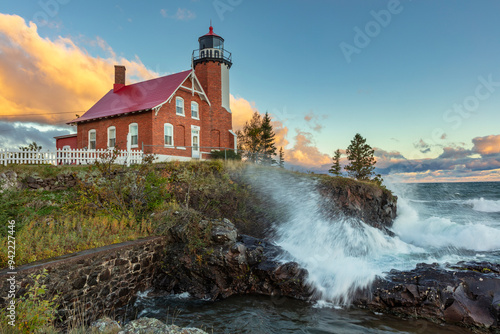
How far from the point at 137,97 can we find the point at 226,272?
22596 millimetres

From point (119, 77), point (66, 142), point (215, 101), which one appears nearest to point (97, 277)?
point (215, 101)

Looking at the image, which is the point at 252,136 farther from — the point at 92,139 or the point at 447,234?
the point at 447,234

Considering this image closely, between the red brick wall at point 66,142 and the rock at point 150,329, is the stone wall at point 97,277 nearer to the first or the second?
the rock at point 150,329

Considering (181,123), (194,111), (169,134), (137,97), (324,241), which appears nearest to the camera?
(324,241)

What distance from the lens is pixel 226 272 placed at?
841 cm

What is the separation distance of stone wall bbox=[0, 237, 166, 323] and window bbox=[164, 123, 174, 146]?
1646 cm

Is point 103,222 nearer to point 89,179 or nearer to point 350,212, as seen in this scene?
point 89,179

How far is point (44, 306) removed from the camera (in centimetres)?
477

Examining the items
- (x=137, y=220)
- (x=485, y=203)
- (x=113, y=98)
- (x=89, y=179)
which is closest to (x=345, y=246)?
(x=137, y=220)

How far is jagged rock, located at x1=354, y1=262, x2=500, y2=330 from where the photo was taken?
6500mm

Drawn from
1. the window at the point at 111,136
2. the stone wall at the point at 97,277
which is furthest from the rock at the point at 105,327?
the window at the point at 111,136

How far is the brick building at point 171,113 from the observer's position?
23359 millimetres

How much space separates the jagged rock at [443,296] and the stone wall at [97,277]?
6.06m

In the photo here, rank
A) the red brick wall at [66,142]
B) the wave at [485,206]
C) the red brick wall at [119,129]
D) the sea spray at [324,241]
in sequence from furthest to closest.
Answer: the wave at [485,206]
the red brick wall at [66,142]
the red brick wall at [119,129]
the sea spray at [324,241]
